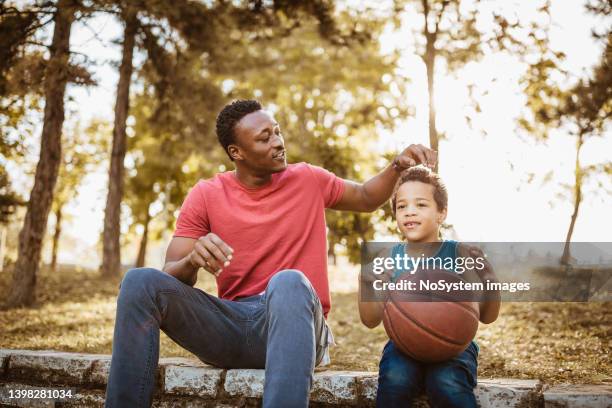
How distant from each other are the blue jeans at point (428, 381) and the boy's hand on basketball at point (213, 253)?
3.21 feet

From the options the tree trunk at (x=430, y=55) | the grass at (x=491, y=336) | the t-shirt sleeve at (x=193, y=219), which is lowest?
the grass at (x=491, y=336)

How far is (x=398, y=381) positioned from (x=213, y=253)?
3.59ft

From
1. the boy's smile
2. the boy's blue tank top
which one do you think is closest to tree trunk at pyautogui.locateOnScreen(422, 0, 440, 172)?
the boy's smile

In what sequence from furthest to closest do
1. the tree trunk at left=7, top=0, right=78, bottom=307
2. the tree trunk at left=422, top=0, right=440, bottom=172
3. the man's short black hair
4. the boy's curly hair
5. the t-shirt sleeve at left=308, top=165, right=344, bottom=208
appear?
the tree trunk at left=7, top=0, right=78, bottom=307 → the tree trunk at left=422, top=0, right=440, bottom=172 → the man's short black hair → the t-shirt sleeve at left=308, top=165, right=344, bottom=208 → the boy's curly hair

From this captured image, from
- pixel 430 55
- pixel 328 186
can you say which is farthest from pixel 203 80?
pixel 328 186

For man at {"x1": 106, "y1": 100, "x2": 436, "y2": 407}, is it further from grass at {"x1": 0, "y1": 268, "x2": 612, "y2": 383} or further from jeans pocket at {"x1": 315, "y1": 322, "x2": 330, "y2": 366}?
grass at {"x1": 0, "y1": 268, "x2": 612, "y2": 383}

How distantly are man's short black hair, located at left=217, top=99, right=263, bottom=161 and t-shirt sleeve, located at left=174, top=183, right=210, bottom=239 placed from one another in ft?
1.62

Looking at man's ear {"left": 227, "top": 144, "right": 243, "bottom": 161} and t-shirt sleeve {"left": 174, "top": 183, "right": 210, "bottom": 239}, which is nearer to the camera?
t-shirt sleeve {"left": 174, "top": 183, "right": 210, "bottom": 239}

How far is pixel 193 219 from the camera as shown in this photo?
334cm

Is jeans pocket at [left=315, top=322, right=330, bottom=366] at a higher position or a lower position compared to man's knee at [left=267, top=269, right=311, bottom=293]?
lower

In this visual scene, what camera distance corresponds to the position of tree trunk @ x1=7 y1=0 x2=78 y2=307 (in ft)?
26.3

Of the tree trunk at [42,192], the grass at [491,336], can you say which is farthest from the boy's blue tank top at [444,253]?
the tree trunk at [42,192]

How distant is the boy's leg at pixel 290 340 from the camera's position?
2.32m

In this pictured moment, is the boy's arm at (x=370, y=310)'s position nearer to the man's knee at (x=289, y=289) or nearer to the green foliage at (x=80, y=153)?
the man's knee at (x=289, y=289)
